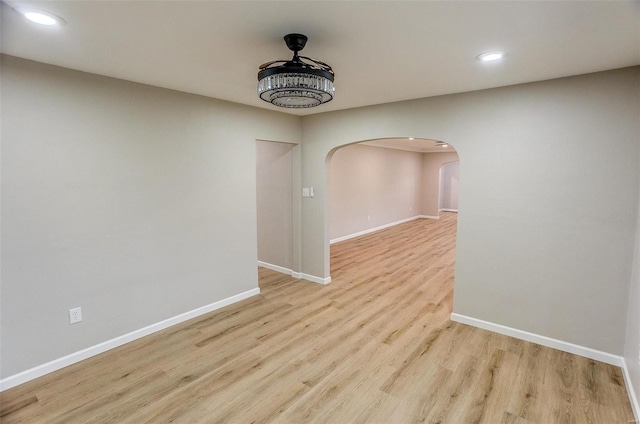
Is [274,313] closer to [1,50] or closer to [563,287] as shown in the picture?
[563,287]

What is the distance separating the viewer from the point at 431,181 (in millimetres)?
11023

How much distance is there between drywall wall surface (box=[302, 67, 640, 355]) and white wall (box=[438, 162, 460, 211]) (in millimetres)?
10534

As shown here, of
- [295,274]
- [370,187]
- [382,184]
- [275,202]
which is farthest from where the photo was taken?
[382,184]

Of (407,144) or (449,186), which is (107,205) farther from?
(449,186)

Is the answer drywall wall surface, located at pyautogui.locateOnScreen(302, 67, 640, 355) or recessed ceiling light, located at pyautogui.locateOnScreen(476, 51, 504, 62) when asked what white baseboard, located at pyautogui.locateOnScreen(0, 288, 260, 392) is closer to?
drywall wall surface, located at pyautogui.locateOnScreen(302, 67, 640, 355)

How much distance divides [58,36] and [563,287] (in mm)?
4189

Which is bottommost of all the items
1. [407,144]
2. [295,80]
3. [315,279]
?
[315,279]

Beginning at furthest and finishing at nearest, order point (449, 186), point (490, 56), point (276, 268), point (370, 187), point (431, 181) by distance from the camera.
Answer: point (449, 186), point (431, 181), point (370, 187), point (276, 268), point (490, 56)

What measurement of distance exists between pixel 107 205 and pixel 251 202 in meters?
1.60

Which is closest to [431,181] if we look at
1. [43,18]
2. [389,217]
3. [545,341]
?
[389,217]

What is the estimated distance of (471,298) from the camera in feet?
11.1

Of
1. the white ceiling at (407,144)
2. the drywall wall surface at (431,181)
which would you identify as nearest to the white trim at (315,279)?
the white ceiling at (407,144)

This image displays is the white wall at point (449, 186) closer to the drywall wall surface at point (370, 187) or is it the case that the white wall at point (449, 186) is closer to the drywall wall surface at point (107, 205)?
the drywall wall surface at point (370, 187)

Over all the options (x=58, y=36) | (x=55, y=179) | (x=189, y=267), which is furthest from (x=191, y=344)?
(x=58, y=36)
